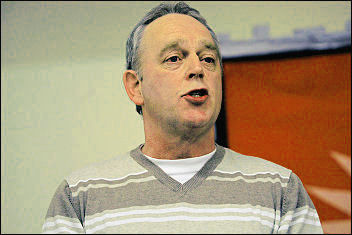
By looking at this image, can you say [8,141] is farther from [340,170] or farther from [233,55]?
[340,170]

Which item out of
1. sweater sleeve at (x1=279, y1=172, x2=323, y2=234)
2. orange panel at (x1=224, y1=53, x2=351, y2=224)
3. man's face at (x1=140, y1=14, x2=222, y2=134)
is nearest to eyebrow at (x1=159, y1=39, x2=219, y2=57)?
man's face at (x1=140, y1=14, x2=222, y2=134)

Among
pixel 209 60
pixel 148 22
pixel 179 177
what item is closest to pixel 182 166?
pixel 179 177

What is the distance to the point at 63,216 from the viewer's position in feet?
2.79

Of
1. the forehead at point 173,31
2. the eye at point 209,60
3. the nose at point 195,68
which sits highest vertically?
the forehead at point 173,31

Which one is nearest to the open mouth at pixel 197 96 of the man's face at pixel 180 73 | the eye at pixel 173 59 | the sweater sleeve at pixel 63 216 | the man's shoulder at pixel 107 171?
the man's face at pixel 180 73

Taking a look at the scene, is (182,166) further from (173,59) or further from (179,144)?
(173,59)

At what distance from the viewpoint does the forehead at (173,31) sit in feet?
2.99

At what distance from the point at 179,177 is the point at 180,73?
0.86 feet

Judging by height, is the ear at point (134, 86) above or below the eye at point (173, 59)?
below

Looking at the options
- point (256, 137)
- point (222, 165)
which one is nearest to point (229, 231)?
point (222, 165)

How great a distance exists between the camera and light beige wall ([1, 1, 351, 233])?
1.55 metres

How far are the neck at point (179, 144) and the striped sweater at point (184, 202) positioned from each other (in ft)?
0.13

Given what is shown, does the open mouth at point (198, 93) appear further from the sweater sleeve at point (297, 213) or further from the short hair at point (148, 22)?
the sweater sleeve at point (297, 213)

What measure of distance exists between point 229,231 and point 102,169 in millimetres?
368
